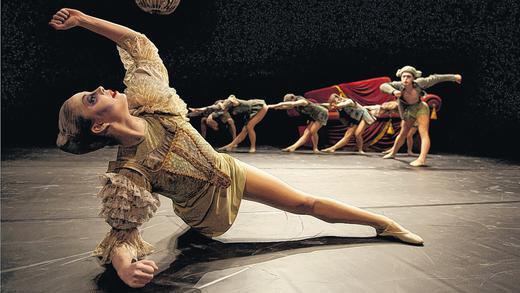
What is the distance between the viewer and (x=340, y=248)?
1.35 meters

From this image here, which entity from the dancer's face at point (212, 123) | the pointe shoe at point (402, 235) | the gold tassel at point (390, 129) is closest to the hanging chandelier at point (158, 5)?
the pointe shoe at point (402, 235)

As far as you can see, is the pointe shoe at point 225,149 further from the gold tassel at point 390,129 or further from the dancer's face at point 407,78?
the gold tassel at point 390,129

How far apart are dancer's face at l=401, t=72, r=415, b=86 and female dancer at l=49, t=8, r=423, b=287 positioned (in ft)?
8.87

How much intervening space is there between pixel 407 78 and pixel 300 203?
9.42 feet

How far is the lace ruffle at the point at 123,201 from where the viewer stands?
3.48 ft

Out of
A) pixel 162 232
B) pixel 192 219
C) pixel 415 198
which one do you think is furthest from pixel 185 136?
pixel 415 198

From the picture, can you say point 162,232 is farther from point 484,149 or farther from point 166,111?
point 484,149

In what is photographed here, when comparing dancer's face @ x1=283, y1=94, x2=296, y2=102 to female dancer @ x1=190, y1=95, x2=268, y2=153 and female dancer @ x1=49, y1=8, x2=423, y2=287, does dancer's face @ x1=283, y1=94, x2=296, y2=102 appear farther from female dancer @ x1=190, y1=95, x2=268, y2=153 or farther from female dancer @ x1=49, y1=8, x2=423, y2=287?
female dancer @ x1=49, y1=8, x2=423, y2=287

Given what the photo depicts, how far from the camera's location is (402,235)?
1.41 m

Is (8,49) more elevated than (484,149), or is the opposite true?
(8,49)

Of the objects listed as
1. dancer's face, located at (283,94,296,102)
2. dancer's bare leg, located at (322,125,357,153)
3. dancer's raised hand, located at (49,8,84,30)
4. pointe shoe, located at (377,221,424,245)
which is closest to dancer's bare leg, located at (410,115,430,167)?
dancer's bare leg, located at (322,125,357,153)

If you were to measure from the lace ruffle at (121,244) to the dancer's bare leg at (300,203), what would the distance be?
1.33 ft

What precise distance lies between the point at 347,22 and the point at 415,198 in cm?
481

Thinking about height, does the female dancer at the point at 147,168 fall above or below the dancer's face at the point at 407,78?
below
